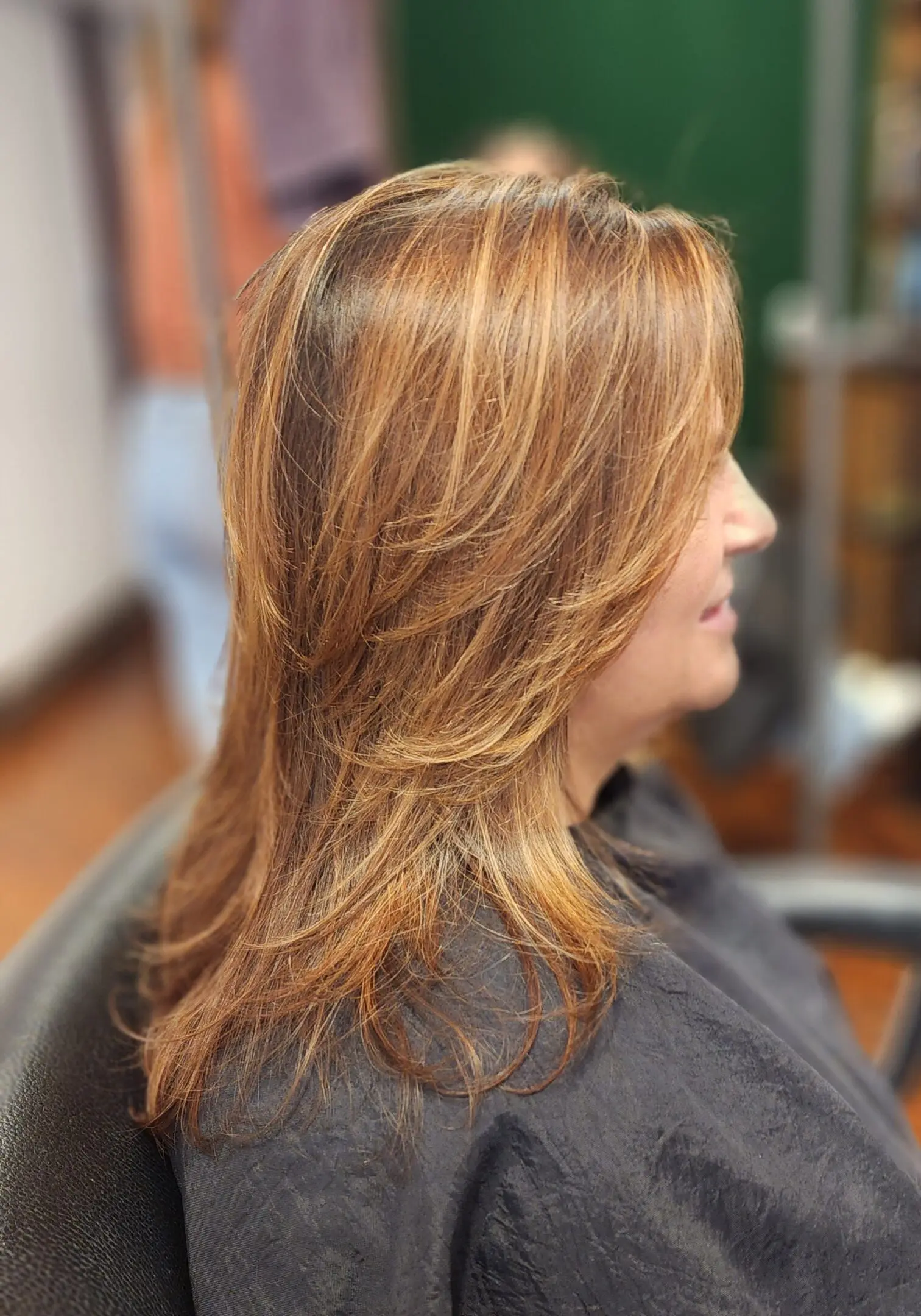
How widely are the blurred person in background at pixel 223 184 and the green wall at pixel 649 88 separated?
0.32m

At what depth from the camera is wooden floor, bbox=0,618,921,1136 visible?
2037mm

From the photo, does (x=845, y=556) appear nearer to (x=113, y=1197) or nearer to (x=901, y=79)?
(x=901, y=79)

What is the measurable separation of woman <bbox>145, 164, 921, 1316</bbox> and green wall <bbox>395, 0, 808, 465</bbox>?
60.3 inches

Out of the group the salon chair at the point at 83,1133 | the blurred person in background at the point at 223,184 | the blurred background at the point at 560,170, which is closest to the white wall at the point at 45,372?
the blurred background at the point at 560,170

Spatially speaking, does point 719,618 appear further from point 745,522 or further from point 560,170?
point 560,170

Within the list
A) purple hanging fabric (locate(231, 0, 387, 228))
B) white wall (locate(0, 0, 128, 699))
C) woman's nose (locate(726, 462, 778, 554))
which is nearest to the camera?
woman's nose (locate(726, 462, 778, 554))

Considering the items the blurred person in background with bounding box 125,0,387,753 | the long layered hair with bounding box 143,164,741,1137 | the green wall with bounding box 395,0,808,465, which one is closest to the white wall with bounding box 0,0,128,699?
the blurred person in background with bounding box 125,0,387,753

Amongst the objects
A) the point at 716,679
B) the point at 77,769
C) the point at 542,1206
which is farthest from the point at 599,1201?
the point at 77,769

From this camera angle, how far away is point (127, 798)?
97.0 inches

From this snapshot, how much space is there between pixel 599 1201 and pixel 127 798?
6.79 ft

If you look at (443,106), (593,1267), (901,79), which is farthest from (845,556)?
(593,1267)

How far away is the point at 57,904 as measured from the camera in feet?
2.50

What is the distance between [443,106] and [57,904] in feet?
6.18

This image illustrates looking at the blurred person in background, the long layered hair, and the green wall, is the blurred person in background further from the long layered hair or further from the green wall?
the long layered hair
